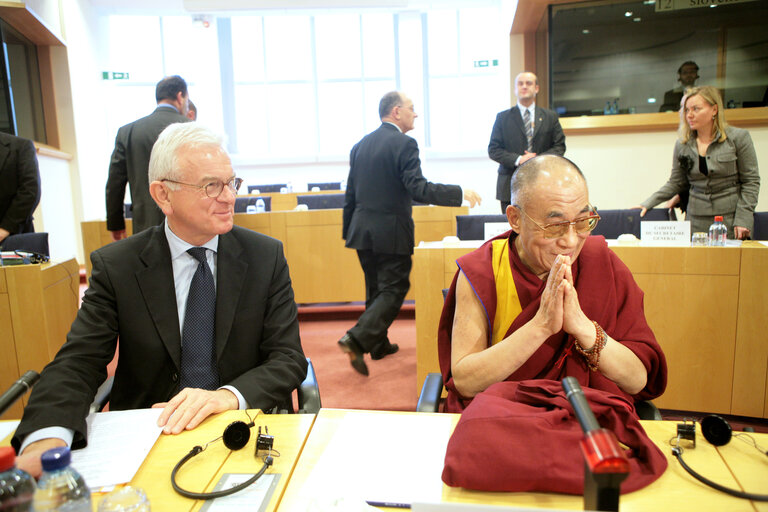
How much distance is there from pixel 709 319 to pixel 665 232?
0.47 m

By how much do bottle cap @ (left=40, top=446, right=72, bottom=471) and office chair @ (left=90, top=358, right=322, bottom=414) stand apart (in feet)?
2.33

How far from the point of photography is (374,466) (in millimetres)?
927

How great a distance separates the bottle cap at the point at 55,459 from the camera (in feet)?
1.96

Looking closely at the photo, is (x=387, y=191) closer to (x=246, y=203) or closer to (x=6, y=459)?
(x=246, y=203)

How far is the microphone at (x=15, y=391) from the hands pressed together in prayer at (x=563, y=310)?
101cm

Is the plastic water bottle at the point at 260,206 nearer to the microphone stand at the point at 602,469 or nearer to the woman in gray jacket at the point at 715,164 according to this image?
the woman in gray jacket at the point at 715,164

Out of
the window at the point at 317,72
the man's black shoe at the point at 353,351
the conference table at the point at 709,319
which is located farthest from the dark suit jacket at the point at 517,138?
the window at the point at 317,72

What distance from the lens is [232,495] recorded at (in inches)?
33.1

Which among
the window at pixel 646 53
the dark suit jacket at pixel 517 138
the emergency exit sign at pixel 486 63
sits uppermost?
the emergency exit sign at pixel 486 63

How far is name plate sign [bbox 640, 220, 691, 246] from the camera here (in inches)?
100

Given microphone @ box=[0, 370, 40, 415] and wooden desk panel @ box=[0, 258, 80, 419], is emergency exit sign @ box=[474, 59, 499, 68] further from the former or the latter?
microphone @ box=[0, 370, 40, 415]

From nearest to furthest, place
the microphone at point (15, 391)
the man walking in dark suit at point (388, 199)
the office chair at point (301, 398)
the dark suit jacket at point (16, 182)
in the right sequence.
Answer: the microphone at point (15, 391)
the office chair at point (301, 398)
the man walking in dark suit at point (388, 199)
the dark suit jacket at point (16, 182)

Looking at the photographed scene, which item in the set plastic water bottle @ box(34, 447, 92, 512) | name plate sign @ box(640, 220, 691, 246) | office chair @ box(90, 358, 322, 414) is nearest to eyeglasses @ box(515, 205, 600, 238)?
office chair @ box(90, 358, 322, 414)

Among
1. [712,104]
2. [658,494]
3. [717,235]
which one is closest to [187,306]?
[658,494]
